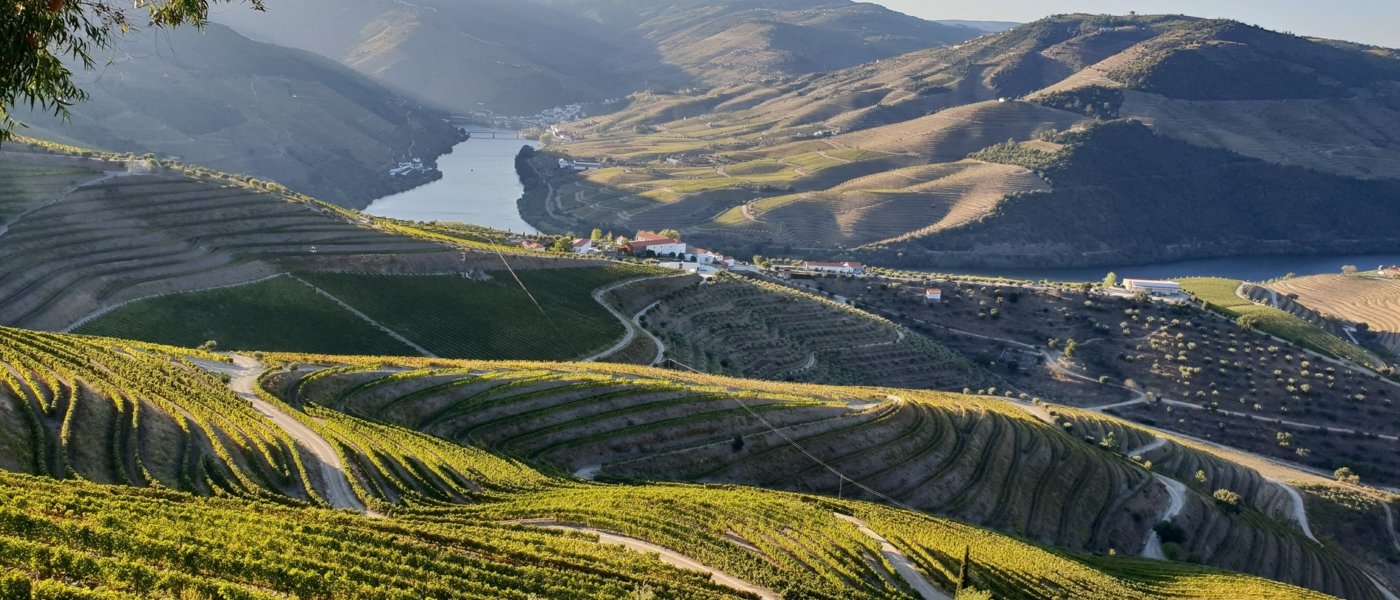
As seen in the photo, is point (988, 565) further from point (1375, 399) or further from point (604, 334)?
point (1375, 399)

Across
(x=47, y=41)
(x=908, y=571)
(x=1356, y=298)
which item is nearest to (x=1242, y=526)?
(x=908, y=571)

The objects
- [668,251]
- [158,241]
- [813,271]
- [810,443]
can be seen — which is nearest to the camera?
[810,443]

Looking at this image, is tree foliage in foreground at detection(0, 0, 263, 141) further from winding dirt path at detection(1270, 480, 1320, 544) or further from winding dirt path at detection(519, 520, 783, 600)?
winding dirt path at detection(1270, 480, 1320, 544)

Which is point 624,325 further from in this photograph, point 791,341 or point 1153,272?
point 1153,272

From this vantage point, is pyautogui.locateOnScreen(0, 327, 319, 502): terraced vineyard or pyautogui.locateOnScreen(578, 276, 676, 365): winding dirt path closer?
pyautogui.locateOnScreen(0, 327, 319, 502): terraced vineyard

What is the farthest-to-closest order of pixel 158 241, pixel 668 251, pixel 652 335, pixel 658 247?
pixel 658 247 < pixel 668 251 < pixel 652 335 < pixel 158 241

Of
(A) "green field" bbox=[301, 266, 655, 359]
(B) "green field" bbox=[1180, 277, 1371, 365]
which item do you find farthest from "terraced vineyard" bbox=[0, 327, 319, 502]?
(B) "green field" bbox=[1180, 277, 1371, 365]

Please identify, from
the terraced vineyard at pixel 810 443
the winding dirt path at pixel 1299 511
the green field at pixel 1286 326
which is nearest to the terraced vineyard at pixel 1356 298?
the green field at pixel 1286 326

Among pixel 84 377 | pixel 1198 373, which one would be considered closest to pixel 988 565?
pixel 84 377

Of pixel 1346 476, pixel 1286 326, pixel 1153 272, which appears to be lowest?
pixel 1153 272
